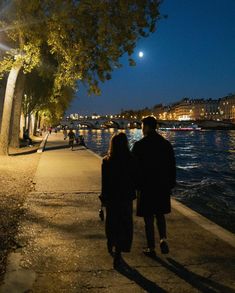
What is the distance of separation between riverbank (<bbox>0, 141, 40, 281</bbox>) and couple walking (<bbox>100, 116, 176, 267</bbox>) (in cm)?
160

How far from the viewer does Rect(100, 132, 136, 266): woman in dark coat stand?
5750 millimetres

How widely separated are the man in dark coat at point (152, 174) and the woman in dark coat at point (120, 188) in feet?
0.98

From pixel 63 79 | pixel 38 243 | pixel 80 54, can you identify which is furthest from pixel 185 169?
pixel 38 243

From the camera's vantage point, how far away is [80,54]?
747 inches

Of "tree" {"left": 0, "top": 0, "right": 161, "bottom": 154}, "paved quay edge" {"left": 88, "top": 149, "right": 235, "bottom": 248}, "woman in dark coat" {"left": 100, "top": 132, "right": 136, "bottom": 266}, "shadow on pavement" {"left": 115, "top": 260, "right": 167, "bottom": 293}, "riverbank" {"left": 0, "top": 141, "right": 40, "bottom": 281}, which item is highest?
"tree" {"left": 0, "top": 0, "right": 161, "bottom": 154}

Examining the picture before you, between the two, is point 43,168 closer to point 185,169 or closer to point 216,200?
point 216,200

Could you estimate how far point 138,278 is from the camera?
5.21 m

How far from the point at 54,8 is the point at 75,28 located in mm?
1210

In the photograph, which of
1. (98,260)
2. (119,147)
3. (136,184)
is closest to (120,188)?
(136,184)

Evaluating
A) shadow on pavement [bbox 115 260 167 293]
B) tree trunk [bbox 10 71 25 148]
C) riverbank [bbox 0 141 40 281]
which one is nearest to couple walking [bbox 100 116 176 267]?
shadow on pavement [bbox 115 260 167 293]

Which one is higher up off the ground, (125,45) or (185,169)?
(125,45)

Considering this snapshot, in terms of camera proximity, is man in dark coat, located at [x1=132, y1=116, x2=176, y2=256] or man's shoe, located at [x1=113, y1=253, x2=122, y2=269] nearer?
man's shoe, located at [x1=113, y1=253, x2=122, y2=269]

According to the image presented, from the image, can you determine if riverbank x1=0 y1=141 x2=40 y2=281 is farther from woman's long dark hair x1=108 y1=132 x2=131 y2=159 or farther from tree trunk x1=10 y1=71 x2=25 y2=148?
tree trunk x1=10 y1=71 x2=25 y2=148

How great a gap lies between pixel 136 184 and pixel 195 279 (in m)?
1.50
